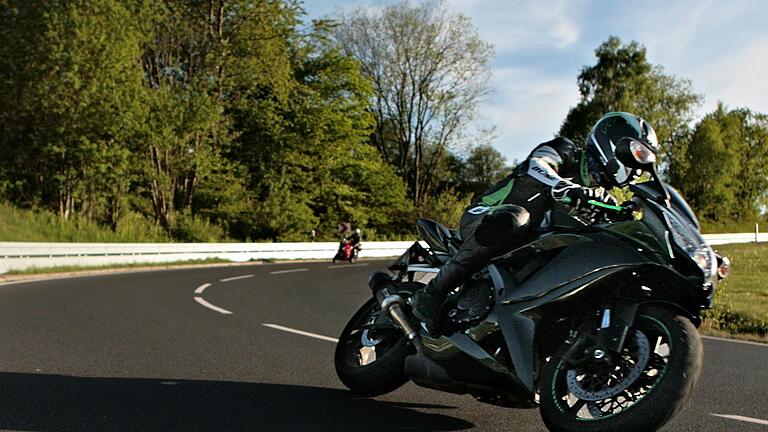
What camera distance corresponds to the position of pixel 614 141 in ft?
12.7

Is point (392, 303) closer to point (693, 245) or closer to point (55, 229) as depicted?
point (693, 245)

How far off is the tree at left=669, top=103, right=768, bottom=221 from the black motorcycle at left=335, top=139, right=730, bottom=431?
7148cm

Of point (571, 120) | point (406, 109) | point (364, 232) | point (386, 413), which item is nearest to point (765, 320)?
point (386, 413)

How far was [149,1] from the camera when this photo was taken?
33812mm

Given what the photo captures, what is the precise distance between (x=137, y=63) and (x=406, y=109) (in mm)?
26620

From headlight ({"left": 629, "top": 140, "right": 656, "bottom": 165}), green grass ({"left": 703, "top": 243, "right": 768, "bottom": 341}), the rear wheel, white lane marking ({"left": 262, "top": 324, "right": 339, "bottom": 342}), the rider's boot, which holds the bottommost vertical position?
green grass ({"left": 703, "top": 243, "right": 768, "bottom": 341})

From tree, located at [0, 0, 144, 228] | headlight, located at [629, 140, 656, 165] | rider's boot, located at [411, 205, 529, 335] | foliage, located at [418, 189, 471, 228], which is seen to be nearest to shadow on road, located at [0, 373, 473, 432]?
rider's boot, located at [411, 205, 529, 335]

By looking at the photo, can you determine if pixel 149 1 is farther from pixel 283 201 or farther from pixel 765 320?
pixel 765 320

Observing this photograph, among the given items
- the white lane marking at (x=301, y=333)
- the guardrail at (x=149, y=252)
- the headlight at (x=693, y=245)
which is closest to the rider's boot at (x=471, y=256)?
the headlight at (x=693, y=245)

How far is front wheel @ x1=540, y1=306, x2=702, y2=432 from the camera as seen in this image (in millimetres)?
3293

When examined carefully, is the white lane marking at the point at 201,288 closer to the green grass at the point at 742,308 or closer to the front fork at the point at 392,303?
the green grass at the point at 742,308

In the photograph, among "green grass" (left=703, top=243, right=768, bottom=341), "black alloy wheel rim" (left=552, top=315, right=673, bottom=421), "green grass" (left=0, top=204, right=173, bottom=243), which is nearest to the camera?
"black alloy wheel rim" (left=552, top=315, right=673, bottom=421)

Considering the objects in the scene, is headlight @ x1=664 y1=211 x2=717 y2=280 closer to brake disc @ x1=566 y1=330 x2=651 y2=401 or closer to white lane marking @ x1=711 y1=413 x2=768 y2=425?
brake disc @ x1=566 y1=330 x2=651 y2=401

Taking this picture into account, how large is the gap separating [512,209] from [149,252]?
2476cm
